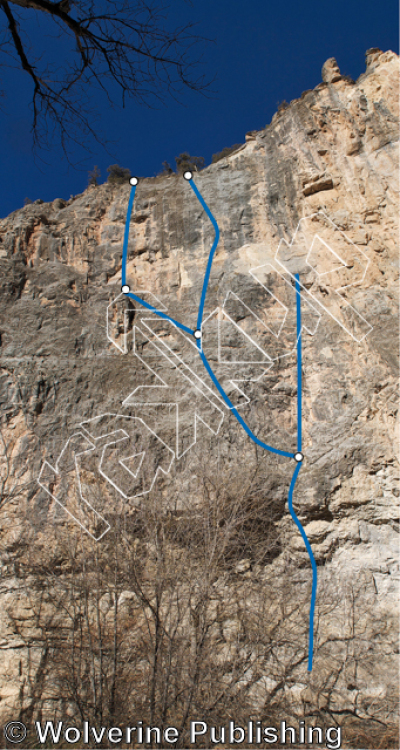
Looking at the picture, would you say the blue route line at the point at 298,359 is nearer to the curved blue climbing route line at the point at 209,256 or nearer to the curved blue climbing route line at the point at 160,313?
the curved blue climbing route line at the point at 209,256

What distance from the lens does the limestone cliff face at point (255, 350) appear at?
8.13m

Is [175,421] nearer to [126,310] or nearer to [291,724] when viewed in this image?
[126,310]

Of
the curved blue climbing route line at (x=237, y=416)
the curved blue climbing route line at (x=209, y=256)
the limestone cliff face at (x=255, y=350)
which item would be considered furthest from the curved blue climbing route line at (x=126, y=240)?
the curved blue climbing route line at (x=237, y=416)

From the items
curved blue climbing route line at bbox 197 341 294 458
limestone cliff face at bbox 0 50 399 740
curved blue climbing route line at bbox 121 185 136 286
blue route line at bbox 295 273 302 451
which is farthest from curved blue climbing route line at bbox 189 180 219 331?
blue route line at bbox 295 273 302 451

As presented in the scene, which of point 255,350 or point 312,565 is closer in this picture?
point 312,565

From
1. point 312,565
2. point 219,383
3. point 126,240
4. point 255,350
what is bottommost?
point 312,565

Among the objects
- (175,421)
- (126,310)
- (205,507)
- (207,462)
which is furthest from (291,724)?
(126,310)

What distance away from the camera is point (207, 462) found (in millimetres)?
8633

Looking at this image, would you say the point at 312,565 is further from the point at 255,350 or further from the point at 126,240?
the point at 126,240

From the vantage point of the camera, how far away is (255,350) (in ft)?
32.8

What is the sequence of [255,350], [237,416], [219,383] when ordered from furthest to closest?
[255,350] < [219,383] < [237,416]

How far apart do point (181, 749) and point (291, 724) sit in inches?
83.0

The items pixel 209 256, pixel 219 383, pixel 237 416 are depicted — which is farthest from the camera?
pixel 209 256

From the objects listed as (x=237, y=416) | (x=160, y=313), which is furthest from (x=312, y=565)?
(x=160, y=313)
